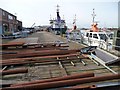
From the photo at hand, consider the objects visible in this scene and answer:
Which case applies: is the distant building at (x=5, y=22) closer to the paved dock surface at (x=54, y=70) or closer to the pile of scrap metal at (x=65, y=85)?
the paved dock surface at (x=54, y=70)

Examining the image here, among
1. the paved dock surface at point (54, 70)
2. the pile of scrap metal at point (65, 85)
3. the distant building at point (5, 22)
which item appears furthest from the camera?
the distant building at point (5, 22)

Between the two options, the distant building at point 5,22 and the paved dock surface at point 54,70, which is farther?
the distant building at point 5,22

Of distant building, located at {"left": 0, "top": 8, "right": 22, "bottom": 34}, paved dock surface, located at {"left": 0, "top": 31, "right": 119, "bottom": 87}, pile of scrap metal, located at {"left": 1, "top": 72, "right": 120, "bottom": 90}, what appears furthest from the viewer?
distant building, located at {"left": 0, "top": 8, "right": 22, "bottom": 34}

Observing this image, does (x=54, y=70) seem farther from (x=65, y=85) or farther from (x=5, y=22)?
(x=5, y=22)

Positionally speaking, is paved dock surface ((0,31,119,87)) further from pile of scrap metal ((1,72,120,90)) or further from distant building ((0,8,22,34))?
distant building ((0,8,22,34))

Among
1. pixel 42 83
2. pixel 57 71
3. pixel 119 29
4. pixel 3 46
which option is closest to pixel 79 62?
pixel 57 71

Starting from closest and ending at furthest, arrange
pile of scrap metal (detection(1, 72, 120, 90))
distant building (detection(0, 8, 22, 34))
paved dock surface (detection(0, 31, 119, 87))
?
pile of scrap metal (detection(1, 72, 120, 90)) < paved dock surface (detection(0, 31, 119, 87)) < distant building (detection(0, 8, 22, 34))

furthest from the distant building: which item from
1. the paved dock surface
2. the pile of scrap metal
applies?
the pile of scrap metal

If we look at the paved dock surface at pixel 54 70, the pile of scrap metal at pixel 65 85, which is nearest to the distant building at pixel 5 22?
the paved dock surface at pixel 54 70

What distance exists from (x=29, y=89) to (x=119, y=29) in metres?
10.4

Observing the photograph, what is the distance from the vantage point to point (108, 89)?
572 cm

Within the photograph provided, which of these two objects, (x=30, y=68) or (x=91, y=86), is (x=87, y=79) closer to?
(x=91, y=86)

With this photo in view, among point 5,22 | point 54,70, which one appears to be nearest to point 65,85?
point 54,70

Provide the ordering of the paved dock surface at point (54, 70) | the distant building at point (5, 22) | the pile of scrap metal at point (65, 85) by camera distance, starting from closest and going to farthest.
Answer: the pile of scrap metal at point (65, 85) < the paved dock surface at point (54, 70) < the distant building at point (5, 22)
